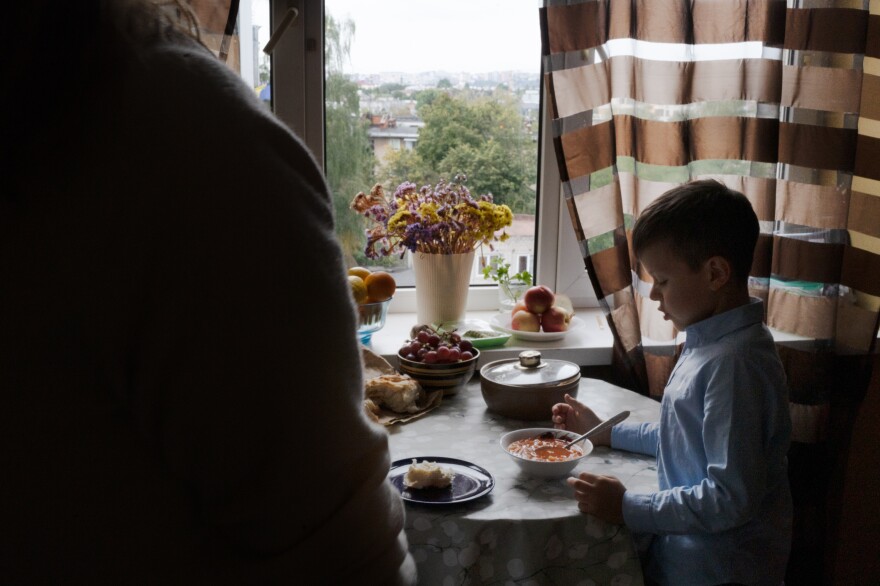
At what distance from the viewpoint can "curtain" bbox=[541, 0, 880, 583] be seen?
79.6 inches

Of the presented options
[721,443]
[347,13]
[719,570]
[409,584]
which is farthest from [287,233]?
[347,13]

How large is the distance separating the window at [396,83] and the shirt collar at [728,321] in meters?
1.04

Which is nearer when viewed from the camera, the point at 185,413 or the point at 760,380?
the point at 185,413

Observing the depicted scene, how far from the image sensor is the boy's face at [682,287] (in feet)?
4.83

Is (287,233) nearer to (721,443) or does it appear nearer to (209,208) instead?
(209,208)

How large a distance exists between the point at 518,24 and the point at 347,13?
1.59 ft

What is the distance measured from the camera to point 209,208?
526mm

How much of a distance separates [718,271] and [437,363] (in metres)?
0.64

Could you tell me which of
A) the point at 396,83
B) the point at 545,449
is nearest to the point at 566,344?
the point at 545,449

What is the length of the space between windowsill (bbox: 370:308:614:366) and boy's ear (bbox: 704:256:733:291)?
766 millimetres

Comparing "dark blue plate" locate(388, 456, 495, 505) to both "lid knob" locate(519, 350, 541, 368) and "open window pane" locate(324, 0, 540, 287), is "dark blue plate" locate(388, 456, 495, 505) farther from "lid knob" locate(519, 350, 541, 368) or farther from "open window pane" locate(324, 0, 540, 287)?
"open window pane" locate(324, 0, 540, 287)

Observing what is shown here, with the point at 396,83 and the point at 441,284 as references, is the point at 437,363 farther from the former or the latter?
the point at 396,83

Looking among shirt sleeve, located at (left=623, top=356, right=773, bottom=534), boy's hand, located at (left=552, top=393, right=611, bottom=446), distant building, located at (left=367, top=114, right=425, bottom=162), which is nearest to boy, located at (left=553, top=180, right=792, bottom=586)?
shirt sleeve, located at (left=623, top=356, right=773, bottom=534)

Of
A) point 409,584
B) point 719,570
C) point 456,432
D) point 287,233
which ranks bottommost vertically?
point 719,570
